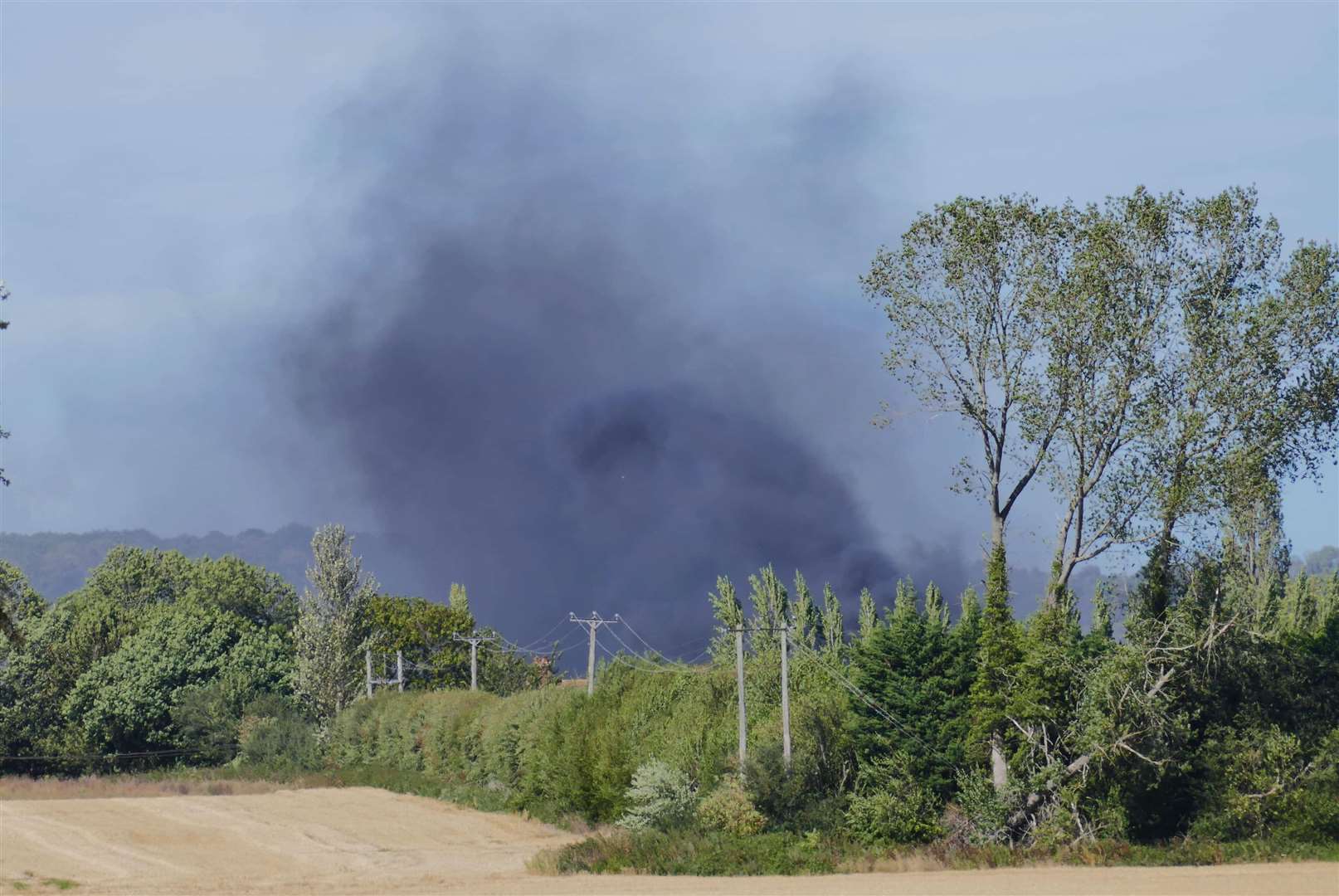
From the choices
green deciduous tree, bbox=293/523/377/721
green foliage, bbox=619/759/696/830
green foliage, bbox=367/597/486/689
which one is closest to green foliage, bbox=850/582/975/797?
green foliage, bbox=619/759/696/830

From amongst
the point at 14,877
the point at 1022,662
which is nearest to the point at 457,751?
the point at 14,877

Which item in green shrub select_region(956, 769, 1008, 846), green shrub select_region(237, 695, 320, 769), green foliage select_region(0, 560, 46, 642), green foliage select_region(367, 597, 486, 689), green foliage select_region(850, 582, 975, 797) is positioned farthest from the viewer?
green foliage select_region(367, 597, 486, 689)

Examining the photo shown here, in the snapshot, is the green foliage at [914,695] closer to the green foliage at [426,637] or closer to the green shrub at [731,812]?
the green shrub at [731,812]

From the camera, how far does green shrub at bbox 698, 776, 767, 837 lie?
139ft

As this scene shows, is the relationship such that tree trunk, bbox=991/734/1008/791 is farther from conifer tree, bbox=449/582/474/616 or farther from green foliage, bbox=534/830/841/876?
conifer tree, bbox=449/582/474/616

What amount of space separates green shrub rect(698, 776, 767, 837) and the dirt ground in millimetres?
4459

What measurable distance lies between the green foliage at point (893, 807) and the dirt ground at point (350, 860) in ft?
10.8

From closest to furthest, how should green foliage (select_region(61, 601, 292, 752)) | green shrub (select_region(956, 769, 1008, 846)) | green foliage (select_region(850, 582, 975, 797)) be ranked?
green shrub (select_region(956, 769, 1008, 846)) < green foliage (select_region(850, 582, 975, 797)) < green foliage (select_region(61, 601, 292, 752))

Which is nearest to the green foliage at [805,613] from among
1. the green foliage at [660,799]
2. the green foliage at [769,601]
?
the green foliage at [769,601]

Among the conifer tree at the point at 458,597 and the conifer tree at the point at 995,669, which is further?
the conifer tree at the point at 458,597

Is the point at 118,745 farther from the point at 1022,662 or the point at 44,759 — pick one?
the point at 1022,662

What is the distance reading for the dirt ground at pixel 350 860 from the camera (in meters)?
34.2

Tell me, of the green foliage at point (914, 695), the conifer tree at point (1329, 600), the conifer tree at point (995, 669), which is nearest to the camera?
the conifer tree at point (995, 669)

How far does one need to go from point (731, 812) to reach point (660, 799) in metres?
3.49
